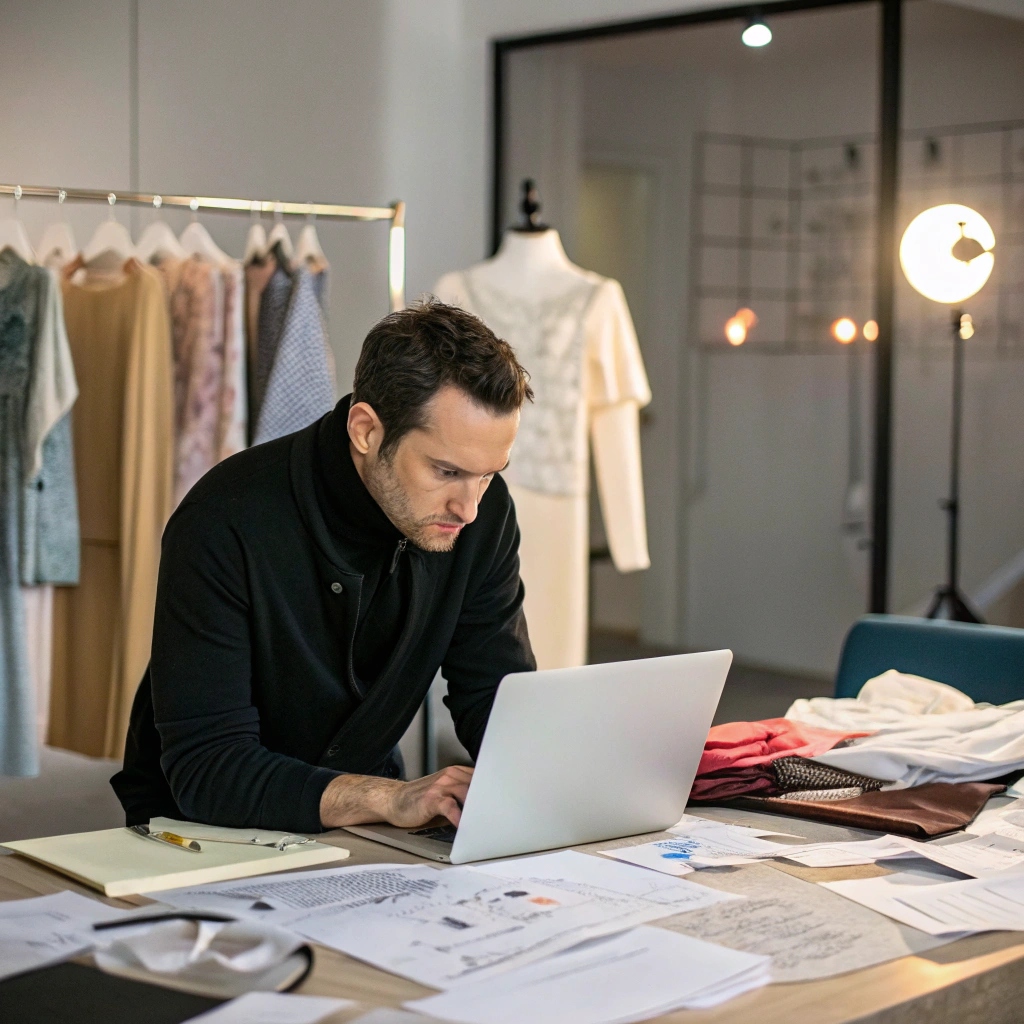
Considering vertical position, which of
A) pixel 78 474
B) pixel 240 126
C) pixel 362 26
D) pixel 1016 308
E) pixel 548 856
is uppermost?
pixel 362 26

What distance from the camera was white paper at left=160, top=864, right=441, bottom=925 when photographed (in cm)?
139

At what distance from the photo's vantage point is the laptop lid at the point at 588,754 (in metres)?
1.55

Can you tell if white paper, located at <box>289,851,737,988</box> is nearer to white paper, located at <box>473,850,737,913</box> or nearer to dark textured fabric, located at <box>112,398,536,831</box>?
white paper, located at <box>473,850,737,913</box>

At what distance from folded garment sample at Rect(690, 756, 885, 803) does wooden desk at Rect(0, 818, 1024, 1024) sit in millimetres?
541

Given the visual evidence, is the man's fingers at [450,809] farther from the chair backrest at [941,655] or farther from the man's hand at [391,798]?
the chair backrest at [941,655]

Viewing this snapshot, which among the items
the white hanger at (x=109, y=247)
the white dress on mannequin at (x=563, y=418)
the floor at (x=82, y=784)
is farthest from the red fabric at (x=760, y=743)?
the white hanger at (x=109, y=247)

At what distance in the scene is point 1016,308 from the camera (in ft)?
11.9

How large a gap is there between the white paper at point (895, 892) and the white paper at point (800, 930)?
0.01 metres

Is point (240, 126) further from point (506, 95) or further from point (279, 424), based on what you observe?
point (279, 424)

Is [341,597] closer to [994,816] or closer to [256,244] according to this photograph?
[994,816]

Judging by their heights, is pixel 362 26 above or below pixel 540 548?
above

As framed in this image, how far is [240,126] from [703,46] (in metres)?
1.32

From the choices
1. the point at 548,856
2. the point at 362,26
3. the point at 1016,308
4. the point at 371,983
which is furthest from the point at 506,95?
the point at 371,983

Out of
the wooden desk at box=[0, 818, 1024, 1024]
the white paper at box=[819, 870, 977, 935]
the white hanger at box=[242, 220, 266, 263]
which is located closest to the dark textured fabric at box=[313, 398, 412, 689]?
the wooden desk at box=[0, 818, 1024, 1024]
